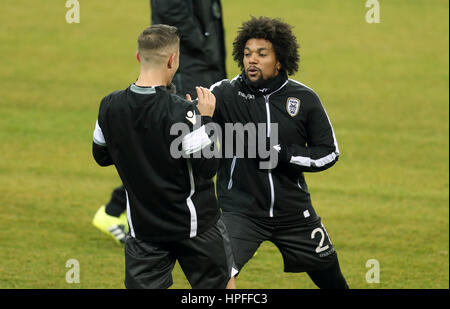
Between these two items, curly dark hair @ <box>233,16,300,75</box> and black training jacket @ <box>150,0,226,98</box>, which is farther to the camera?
black training jacket @ <box>150,0,226,98</box>

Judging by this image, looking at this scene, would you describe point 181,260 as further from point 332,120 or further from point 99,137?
point 332,120

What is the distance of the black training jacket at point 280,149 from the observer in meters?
5.44

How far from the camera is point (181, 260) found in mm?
4781

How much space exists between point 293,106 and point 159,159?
1258mm

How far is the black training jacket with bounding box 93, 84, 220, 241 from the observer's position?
4465mm

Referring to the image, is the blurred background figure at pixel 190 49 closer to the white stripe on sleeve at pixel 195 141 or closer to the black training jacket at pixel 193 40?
the black training jacket at pixel 193 40

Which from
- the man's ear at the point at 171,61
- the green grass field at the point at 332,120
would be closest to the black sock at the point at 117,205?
the green grass field at the point at 332,120

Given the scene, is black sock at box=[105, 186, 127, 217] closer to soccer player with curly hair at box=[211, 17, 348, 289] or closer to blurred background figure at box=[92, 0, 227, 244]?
blurred background figure at box=[92, 0, 227, 244]

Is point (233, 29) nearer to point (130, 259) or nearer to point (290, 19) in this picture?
point (290, 19)

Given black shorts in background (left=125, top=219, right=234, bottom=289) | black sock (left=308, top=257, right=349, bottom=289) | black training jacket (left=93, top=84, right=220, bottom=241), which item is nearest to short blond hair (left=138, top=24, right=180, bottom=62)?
black training jacket (left=93, top=84, right=220, bottom=241)

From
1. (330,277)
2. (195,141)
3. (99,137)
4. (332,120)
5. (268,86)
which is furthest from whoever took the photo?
(332,120)

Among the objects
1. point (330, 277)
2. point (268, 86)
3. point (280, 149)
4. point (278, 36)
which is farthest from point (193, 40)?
point (330, 277)

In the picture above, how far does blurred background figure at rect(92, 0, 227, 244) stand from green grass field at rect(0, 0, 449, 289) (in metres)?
0.30
